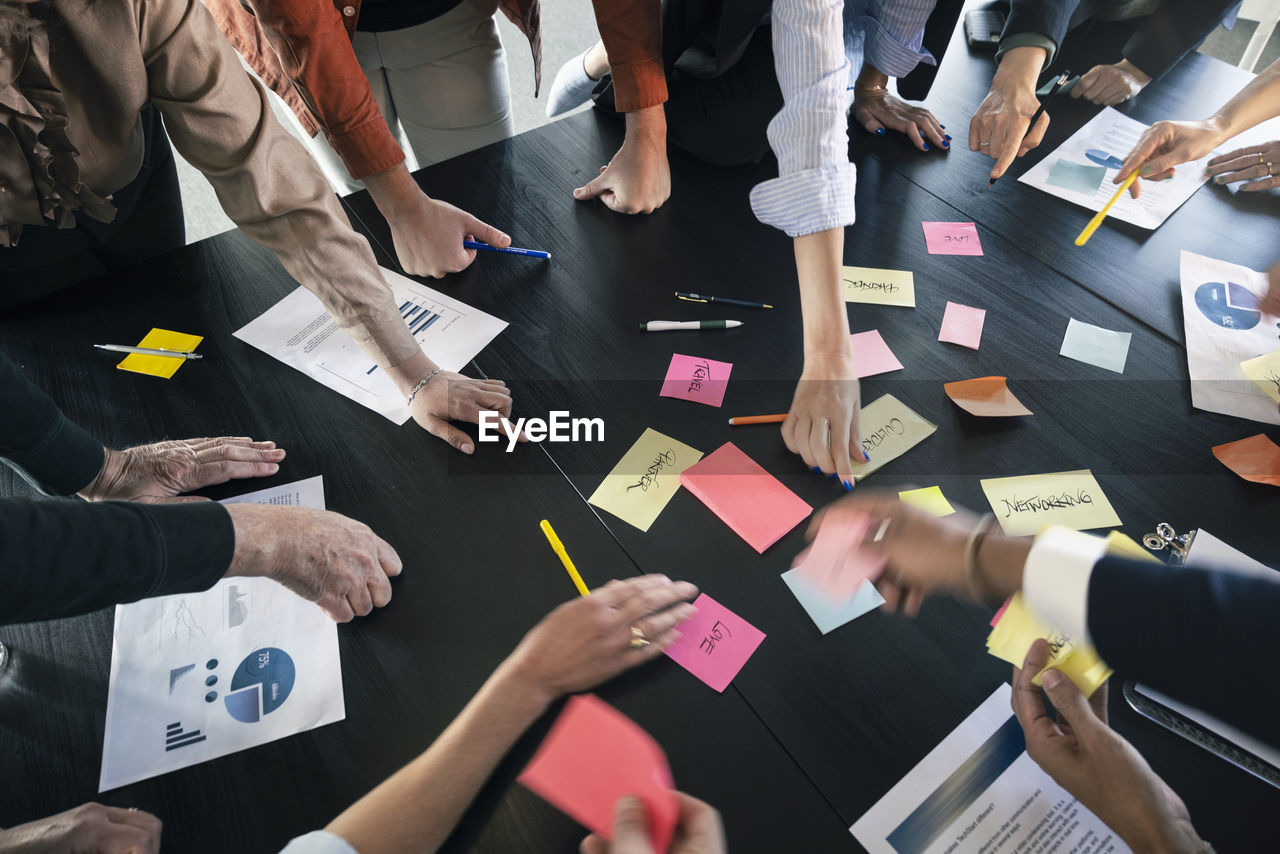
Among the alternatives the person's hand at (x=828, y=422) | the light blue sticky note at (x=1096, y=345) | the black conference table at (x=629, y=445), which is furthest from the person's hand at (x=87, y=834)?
the light blue sticky note at (x=1096, y=345)

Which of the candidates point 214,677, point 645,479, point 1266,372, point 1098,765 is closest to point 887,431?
point 645,479

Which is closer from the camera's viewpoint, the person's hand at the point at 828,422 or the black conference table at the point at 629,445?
the black conference table at the point at 629,445

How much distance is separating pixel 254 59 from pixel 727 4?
863 mm

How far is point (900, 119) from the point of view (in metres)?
1.43

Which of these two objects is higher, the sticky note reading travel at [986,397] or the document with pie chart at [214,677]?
the sticky note reading travel at [986,397]

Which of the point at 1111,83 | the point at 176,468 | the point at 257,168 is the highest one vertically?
the point at 1111,83

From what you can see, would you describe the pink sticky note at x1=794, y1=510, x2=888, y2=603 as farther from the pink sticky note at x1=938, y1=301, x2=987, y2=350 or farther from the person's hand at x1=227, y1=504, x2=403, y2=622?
the person's hand at x1=227, y1=504, x2=403, y2=622

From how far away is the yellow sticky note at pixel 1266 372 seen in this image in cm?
102

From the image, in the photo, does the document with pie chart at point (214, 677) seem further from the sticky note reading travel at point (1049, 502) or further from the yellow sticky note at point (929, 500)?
the sticky note reading travel at point (1049, 502)

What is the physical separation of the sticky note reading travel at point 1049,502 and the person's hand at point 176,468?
3.24 ft

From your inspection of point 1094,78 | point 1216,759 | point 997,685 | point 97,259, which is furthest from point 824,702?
point 1094,78

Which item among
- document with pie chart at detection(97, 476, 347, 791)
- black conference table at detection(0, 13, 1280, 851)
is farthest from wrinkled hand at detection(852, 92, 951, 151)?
document with pie chart at detection(97, 476, 347, 791)

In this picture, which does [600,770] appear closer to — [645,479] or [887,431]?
[645,479]

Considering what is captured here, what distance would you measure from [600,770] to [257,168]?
866 mm
